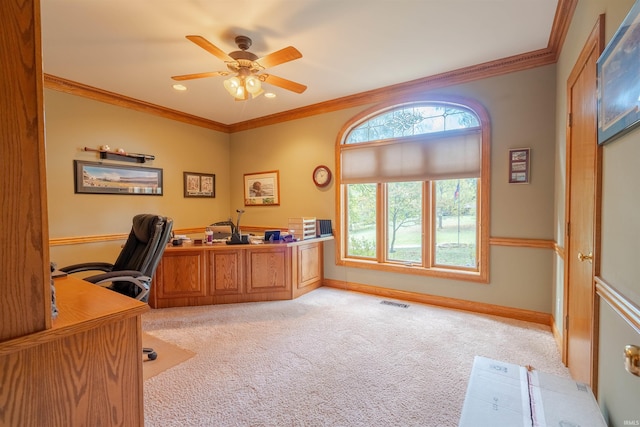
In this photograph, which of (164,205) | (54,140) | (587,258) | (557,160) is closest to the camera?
(587,258)

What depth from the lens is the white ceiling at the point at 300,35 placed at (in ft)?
7.47

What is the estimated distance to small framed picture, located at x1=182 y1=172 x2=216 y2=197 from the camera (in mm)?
4924

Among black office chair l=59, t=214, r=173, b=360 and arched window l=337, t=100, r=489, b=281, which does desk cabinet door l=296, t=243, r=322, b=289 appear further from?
black office chair l=59, t=214, r=173, b=360

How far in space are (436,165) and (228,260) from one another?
9.41 feet

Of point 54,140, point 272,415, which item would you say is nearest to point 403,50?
point 272,415

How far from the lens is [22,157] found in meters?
0.90

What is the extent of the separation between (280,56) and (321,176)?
87.5 inches

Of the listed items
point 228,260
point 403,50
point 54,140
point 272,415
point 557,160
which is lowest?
point 272,415

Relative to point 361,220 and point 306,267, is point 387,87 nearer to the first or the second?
point 361,220

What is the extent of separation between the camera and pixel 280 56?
2.40m

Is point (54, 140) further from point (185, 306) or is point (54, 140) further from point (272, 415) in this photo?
point (272, 415)

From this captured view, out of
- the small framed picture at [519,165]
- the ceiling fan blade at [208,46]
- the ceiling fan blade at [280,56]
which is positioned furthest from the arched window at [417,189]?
the ceiling fan blade at [208,46]

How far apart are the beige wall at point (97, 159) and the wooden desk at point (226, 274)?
121cm

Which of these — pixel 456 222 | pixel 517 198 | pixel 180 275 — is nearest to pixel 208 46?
pixel 180 275
